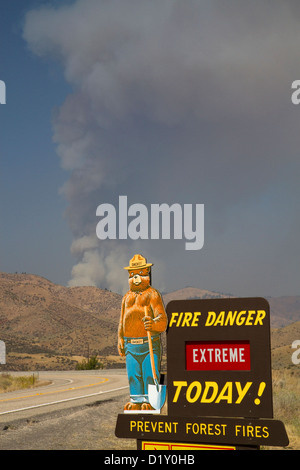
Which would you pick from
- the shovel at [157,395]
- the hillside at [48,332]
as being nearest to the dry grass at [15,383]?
A: the shovel at [157,395]

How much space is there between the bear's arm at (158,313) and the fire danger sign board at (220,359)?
0.41m

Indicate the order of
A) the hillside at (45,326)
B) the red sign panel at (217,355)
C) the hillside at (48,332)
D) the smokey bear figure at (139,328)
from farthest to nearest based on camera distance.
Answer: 1. the hillside at (45,326)
2. the hillside at (48,332)
3. the smokey bear figure at (139,328)
4. the red sign panel at (217,355)

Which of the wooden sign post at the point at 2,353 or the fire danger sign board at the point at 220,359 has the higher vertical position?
the fire danger sign board at the point at 220,359

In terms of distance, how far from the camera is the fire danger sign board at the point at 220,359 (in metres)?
8.30

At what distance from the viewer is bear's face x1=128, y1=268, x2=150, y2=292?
1045 cm

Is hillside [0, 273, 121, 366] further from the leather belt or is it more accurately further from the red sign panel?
the red sign panel

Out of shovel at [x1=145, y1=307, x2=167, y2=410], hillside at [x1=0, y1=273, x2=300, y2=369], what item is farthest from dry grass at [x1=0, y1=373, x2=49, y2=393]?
hillside at [x1=0, y1=273, x2=300, y2=369]

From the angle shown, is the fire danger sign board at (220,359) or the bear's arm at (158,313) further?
the bear's arm at (158,313)

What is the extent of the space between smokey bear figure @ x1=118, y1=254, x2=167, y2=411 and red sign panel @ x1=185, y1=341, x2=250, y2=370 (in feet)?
3.19

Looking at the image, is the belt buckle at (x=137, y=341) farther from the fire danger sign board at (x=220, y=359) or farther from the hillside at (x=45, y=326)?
the hillside at (x=45, y=326)

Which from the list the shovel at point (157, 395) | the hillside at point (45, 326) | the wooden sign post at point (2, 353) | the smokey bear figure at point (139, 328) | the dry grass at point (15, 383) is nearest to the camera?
the shovel at point (157, 395)

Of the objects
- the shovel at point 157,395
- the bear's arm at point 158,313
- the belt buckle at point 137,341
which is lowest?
the shovel at point 157,395

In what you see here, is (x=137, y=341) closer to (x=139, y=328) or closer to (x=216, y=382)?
(x=139, y=328)

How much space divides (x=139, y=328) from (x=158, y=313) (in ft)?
2.33
